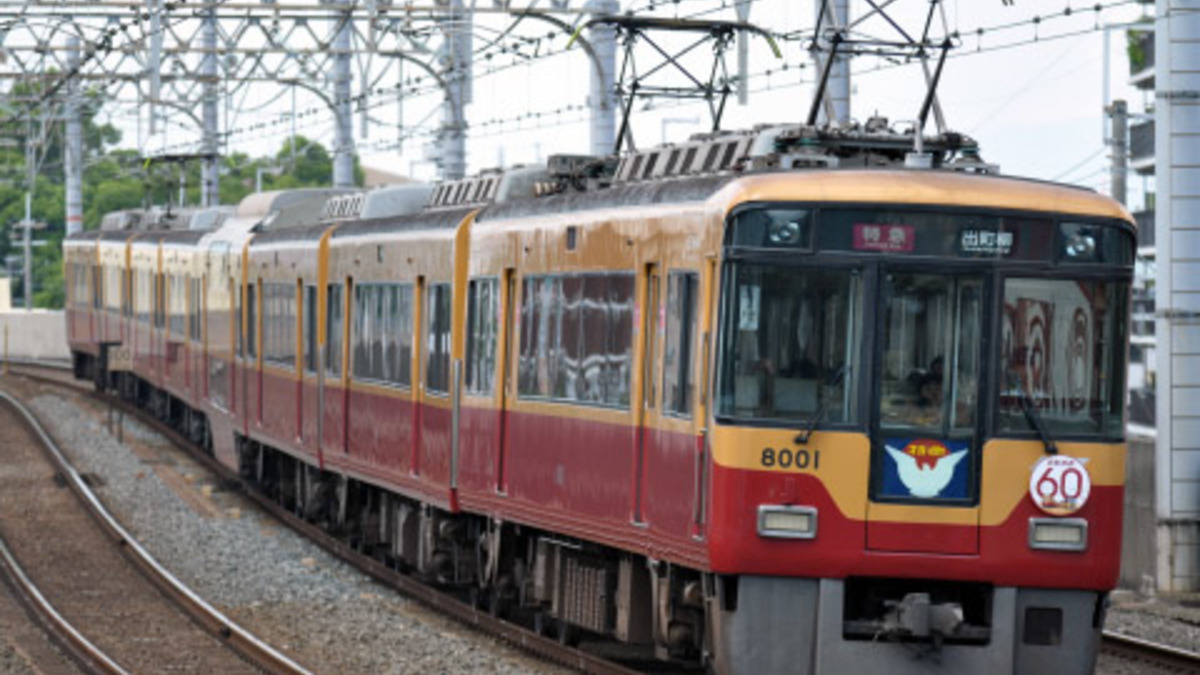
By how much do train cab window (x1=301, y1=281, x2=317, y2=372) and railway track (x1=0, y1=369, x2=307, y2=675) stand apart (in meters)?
2.20

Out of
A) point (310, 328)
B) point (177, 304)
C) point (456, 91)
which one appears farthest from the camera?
point (177, 304)

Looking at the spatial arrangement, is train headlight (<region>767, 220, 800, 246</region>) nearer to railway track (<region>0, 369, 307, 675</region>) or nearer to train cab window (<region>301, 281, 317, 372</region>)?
railway track (<region>0, 369, 307, 675</region>)

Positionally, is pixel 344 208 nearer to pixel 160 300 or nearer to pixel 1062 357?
pixel 1062 357

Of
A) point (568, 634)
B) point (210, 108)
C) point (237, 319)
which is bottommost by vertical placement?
point (568, 634)

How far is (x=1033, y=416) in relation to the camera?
35.9 feet

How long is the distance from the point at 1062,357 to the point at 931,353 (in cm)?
59

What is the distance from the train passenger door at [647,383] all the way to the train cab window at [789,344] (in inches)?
45.8

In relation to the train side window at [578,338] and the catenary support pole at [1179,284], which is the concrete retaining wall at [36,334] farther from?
the train side window at [578,338]

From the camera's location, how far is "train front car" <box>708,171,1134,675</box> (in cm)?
1080

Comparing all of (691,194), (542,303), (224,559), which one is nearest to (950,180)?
(691,194)

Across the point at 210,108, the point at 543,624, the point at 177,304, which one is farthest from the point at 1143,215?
the point at 543,624

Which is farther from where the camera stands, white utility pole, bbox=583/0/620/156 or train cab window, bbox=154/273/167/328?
train cab window, bbox=154/273/167/328

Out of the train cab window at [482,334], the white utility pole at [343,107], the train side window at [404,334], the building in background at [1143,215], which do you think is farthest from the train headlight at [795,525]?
A: the building in background at [1143,215]

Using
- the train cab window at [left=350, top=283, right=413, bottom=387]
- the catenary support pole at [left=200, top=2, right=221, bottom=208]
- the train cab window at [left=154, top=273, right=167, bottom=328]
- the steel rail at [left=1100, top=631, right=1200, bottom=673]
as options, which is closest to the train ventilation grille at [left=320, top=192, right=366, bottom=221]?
the train cab window at [left=350, top=283, right=413, bottom=387]
